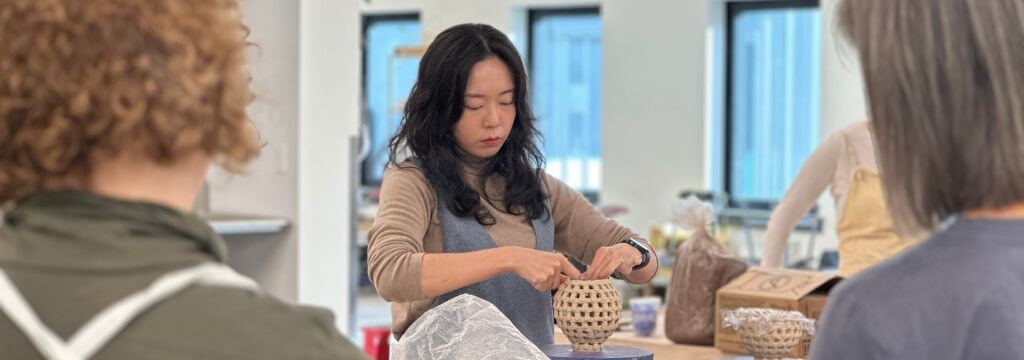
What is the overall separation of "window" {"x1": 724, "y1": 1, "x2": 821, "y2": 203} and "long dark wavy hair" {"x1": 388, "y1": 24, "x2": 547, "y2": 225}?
670 centimetres

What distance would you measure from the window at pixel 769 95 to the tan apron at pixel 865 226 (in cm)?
588

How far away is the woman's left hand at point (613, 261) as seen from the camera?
93.1 inches

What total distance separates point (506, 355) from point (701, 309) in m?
0.77

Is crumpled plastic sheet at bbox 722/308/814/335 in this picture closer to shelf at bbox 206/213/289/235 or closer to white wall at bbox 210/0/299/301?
shelf at bbox 206/213/289/235

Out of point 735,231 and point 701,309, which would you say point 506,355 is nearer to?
point 701,309

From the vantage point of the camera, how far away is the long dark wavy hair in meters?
2.45

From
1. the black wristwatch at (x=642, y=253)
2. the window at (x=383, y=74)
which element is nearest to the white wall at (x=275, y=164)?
the black wristwatch at (x=642, y=253)

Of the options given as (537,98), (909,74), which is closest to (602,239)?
(909,74)

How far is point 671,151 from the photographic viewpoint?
916 centimetres

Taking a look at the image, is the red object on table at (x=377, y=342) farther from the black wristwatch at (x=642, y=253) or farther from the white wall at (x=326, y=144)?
the black wristwatch at (x=642, y=253)

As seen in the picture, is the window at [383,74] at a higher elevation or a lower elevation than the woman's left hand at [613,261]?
higher

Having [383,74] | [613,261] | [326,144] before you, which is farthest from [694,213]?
[383,74]

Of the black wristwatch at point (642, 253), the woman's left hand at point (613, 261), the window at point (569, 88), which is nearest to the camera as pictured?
the woman's left hand at point (613, 261)

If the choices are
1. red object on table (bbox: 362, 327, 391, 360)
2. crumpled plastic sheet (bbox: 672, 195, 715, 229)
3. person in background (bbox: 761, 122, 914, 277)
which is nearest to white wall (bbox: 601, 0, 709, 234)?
red object on table (bbox: 362, 327, 391, 360)
